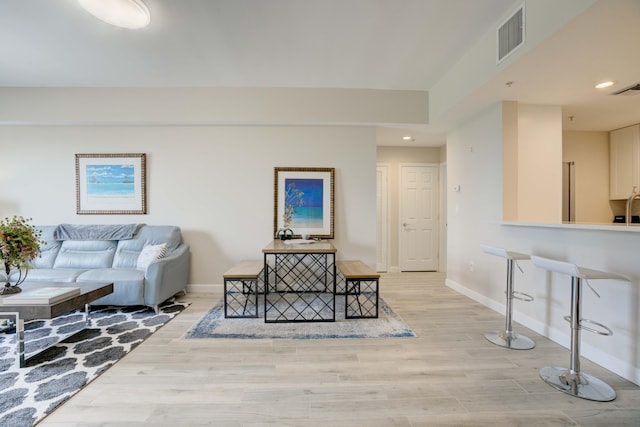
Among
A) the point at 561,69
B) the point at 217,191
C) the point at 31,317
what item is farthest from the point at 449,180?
the point at 31,317

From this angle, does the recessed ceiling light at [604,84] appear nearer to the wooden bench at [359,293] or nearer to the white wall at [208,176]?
the white wall at [208,176]

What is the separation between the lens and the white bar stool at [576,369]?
178 cm

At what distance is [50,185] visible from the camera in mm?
4023

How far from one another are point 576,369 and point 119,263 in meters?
4.66

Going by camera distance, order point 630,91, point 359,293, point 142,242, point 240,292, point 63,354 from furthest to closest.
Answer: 1. point 240,292
2. point 142,242
3. point 359,293
4. point 630,91
5. point 63,354

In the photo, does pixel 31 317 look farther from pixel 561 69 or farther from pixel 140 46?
pixel 561 69

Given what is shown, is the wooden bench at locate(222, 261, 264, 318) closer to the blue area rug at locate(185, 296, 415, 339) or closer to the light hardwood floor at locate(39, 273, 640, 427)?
the blue area rug at locate(185, 296, 415, 339)

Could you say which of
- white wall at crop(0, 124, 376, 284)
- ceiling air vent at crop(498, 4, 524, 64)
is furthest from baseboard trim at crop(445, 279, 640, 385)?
ceiling air vent at crop(498, 4, 524, 64)

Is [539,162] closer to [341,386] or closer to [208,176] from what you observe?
[341,386]

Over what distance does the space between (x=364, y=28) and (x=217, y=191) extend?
9.06ft

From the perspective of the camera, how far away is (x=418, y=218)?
5.38 metres

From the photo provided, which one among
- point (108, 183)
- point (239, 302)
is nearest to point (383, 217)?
point (239, 302)

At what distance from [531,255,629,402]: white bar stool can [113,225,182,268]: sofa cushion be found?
3.99 m

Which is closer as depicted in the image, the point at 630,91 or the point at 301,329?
the point at 301,329
